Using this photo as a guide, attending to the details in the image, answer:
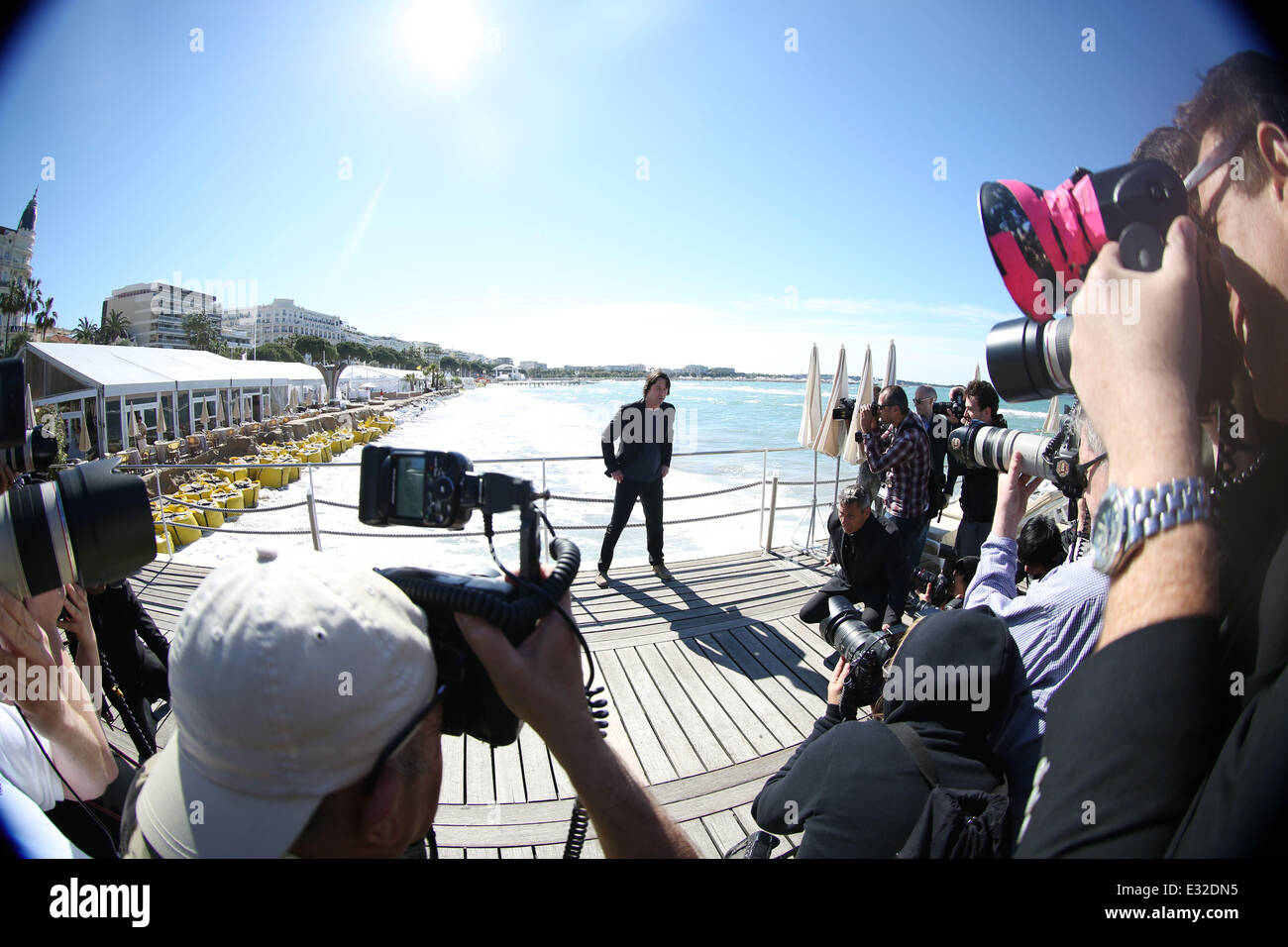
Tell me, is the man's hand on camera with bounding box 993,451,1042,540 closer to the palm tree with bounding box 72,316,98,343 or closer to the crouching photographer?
the crouching photographer

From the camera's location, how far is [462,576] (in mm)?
825

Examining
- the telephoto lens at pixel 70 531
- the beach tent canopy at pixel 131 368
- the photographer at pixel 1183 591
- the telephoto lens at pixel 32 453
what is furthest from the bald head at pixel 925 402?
the beach tent canopy at pixel 131 368

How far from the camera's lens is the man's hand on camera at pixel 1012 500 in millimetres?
1479

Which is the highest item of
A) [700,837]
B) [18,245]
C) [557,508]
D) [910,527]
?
[18,245]

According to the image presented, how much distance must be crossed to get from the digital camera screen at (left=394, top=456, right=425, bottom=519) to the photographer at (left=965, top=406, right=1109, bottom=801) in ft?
3.51

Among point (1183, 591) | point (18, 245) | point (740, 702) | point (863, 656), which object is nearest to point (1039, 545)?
point (863, 656)

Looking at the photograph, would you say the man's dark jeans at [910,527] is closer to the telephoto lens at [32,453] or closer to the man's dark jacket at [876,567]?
the man's dark jacket at [876,567]

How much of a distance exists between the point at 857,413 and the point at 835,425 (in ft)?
1.41

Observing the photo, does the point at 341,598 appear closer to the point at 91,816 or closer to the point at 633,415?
the point at 91,816

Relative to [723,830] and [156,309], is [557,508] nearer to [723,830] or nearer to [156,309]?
[723,830]

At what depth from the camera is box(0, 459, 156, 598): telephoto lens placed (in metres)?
0.83
